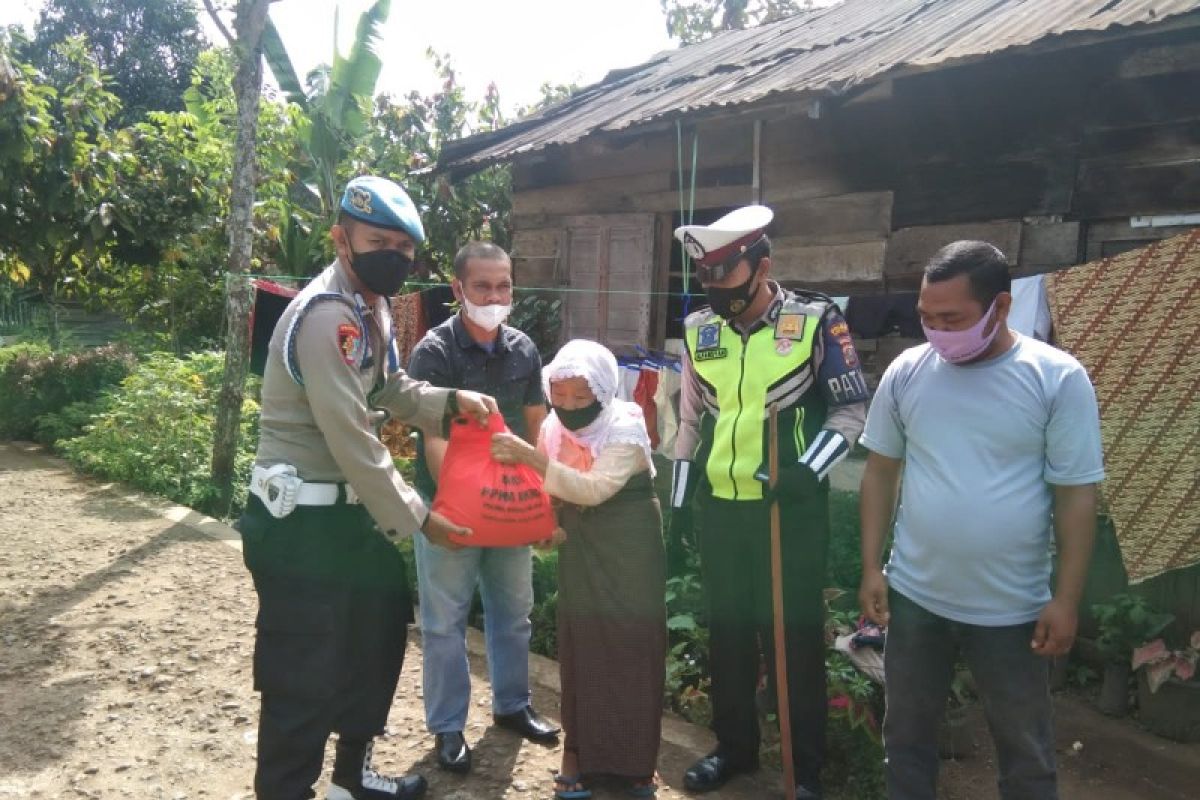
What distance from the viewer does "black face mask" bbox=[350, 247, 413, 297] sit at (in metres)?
2.63

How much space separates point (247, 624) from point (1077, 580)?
4124mm

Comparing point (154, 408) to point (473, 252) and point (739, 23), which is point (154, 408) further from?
point (739, 23)

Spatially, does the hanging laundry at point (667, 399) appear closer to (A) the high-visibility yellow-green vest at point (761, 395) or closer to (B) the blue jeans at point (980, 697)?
(A) the high-visibility yellow-green vest at point (761, 395)

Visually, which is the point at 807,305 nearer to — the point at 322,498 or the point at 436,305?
the point at 322,498

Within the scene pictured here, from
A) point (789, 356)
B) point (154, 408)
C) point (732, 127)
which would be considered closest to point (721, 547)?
point (789, 356)

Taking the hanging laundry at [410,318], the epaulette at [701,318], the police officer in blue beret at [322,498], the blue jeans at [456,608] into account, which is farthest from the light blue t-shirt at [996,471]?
the hanging laundry at [410,318]

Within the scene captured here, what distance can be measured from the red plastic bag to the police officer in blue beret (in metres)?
0.16

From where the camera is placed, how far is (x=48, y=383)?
1100cm

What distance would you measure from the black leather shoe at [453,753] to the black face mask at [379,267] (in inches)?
65.7

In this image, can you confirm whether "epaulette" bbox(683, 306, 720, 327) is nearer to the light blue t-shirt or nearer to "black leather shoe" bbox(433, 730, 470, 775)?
the light blue t-shirt

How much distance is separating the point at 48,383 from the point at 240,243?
5.31 metres

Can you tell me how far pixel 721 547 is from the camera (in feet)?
10.1

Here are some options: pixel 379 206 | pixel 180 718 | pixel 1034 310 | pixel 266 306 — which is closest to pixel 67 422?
pixel 266 306

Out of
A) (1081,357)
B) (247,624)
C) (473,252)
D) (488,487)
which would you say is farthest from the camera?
(247,624)
